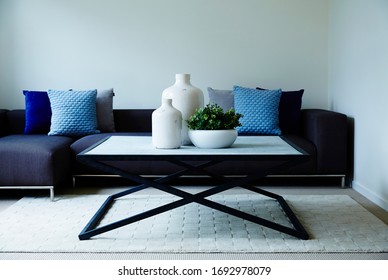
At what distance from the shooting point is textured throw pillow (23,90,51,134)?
510 cm

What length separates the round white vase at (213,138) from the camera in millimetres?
3227

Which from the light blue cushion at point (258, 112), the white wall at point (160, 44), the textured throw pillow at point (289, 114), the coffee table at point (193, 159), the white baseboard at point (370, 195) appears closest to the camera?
the coffee table at point (193, 159)

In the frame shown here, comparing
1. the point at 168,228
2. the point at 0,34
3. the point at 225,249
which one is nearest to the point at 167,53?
the point at 0,34

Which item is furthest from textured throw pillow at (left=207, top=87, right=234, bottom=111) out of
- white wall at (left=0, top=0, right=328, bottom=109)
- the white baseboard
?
the white baseboard

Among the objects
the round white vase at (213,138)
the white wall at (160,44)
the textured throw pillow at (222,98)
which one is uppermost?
the white wall at (160,44)

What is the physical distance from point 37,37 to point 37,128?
110cm

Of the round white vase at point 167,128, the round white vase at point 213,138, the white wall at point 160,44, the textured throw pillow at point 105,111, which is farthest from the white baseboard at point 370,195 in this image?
the textured throw pillow at point 105,111

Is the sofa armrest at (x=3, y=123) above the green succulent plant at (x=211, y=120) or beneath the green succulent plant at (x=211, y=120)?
beneath

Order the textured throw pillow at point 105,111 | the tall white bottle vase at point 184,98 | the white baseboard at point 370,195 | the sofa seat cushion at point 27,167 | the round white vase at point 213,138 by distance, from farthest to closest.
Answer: the textured throw pillow at point 105,111, the sofa seat cushion at point 27,167, the white baseboard at point 370,195, the tall white bottle vase at point 184,98, the round white vase at point 213,138

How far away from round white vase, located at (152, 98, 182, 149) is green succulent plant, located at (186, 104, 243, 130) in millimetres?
109

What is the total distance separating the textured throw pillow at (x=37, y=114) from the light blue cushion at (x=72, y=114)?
113 millimetres

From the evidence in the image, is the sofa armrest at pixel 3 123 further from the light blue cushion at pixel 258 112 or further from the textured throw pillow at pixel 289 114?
the textured throw pillow at pixel 289 114

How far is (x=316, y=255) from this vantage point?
9.39 feet

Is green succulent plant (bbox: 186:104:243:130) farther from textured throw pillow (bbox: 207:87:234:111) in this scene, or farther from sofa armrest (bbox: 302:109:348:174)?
textured throw pillow (bbox: 207:87:234:111)
